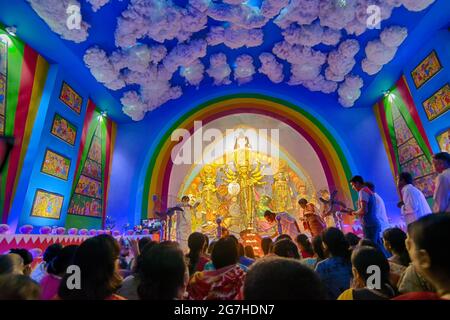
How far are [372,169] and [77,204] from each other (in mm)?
8125

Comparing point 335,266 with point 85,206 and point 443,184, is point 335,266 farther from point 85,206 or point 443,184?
point 85,206


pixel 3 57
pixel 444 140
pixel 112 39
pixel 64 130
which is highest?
pixel 112 39

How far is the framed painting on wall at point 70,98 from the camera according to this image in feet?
20.6

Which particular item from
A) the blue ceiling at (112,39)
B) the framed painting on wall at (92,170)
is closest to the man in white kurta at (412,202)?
the blue ceiling at (112,39)

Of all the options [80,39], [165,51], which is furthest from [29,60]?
[165,51]

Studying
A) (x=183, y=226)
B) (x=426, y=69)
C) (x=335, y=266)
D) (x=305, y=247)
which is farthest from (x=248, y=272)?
(x=183, y=226)

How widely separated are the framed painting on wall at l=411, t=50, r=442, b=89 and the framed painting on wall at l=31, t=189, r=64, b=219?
845cm

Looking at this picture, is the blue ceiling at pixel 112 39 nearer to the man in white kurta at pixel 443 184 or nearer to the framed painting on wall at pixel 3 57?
the framed painting on wall at pixel 3 57

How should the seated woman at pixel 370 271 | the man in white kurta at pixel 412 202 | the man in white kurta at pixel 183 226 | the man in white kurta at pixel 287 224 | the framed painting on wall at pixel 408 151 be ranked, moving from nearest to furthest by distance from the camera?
the seated woman at pixel 370 271 → the man in white kurta at pixel 412 202 → the man in white kurta at pixel 287 224 → the framed painting on wall at pixel 408 151 → the man in white kurta at pixel 183 226

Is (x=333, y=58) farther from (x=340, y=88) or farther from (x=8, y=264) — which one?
(x=8, y=264)

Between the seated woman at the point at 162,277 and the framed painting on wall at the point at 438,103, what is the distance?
6.35 m

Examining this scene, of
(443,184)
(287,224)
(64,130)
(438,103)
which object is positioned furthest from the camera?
(64,130)

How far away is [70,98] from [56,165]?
1.66m

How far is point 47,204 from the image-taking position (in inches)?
→ 225
